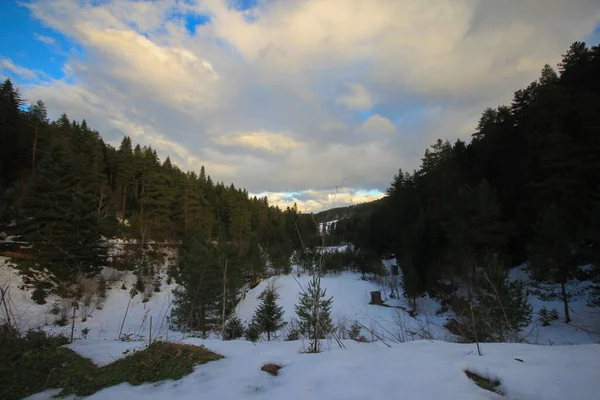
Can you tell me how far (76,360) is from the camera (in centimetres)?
304

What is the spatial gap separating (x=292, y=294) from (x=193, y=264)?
57.4 feet

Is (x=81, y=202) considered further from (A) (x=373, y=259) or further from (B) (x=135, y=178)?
(A) (x=373, y=259)

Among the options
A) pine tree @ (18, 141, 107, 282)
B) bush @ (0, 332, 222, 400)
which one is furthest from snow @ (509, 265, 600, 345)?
pine tree @ (18, 141, 107, 282)

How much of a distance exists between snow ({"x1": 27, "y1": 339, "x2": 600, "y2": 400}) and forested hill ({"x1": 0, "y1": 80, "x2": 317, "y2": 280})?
191 centimetres

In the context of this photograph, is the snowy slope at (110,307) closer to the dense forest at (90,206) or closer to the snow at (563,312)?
the dense forest at (90,206)

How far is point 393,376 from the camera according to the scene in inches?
89.9

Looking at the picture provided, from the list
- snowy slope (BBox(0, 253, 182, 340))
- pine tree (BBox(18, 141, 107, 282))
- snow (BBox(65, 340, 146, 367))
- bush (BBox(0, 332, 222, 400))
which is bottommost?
snowy slope (BBox(0, 253, 182, 340))

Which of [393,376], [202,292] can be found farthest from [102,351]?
[202,292]

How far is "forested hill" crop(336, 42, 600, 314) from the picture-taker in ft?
Answer: 51.6

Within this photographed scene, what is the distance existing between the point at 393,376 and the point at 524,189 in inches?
1105

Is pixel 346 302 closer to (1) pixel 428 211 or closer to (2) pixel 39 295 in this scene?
(1) pixel 428 211

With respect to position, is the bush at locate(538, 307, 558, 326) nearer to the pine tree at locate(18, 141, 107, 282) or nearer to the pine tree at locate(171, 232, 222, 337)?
the pine tree at locate(171, 232, 222, 337)

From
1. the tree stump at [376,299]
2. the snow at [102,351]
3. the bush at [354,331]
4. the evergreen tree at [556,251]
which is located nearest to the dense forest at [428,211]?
the evergreen tree at [556,251]

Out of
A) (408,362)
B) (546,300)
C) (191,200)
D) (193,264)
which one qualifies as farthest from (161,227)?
(546,300)
